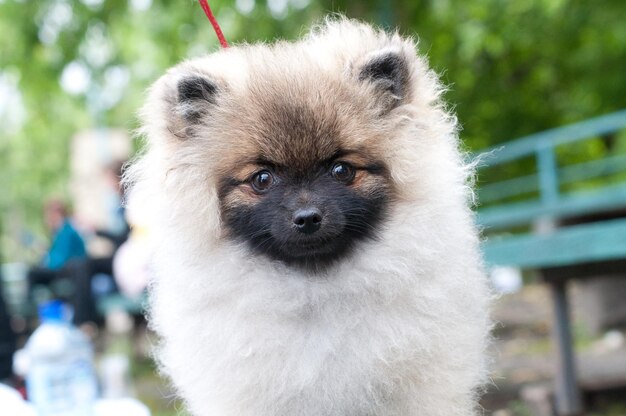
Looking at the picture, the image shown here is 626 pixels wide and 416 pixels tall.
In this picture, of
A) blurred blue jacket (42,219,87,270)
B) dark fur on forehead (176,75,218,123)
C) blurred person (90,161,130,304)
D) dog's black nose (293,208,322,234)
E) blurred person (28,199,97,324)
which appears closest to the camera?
dog's black nose (293,208,322,234)

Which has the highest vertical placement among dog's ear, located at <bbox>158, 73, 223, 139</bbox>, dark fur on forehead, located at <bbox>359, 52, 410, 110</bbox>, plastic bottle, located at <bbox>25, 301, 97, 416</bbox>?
dark fur on forehead, located at <bbox>359, 52, 410, 110</bbox>

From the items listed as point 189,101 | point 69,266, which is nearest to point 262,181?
point 189,101

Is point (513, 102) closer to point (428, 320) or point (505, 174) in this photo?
point (505, 174)

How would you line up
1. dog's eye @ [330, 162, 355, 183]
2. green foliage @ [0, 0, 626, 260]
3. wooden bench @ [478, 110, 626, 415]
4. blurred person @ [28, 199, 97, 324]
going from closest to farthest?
dog's eye @ [330, 162, 355, 183], wooden bench @ [478, 110, 626, 415], green foliage @ [0, 0, 626, 260], blurred person @ [28, 199, 97, 324]

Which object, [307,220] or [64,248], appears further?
[64,248]

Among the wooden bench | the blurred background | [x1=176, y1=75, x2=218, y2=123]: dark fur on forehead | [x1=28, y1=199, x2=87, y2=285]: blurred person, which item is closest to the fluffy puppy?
[x1=176, y1=75, x2=218, y2=123]: dark fur on forehead

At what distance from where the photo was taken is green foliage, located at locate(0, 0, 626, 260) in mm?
9195

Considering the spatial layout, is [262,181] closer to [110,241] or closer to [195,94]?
[195,94]

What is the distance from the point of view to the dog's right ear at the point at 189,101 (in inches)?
120

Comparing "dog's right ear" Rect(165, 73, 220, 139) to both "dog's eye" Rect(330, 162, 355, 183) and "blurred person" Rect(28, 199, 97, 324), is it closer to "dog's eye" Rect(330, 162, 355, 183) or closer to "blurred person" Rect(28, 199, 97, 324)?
"dog's eye" Rect(330, 162, 355, 183)

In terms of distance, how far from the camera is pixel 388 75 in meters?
3.10

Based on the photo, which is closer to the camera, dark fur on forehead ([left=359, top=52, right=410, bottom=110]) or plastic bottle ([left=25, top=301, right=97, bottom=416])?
dark fur on forehead ([left=359, top=52, right=410, bottom=110])

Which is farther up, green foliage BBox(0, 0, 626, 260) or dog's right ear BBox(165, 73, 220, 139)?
green foliage BBox(0, 0, 626, 260)

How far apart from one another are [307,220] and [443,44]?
378 inches
